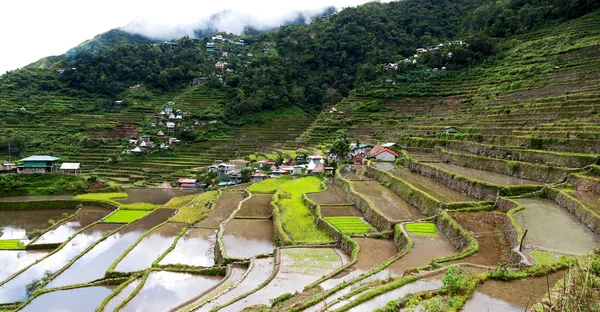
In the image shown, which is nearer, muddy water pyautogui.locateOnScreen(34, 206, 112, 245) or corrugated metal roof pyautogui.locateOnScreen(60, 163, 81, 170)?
muddy water pyautogui.locateOnScreen(34, 206, 112, 245)

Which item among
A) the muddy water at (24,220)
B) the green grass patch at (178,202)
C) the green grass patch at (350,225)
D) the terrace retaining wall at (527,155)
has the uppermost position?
the terrace retaining wall at (527,155)

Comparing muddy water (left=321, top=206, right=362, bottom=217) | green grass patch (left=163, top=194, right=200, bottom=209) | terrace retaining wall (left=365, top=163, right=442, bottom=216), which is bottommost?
A: green grass patch (left=163, top=194, right=200, bottom=209)

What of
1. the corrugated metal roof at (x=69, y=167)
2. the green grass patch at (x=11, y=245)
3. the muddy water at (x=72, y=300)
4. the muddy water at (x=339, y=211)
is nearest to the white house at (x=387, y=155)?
the muddy water at (x=339, y=211)

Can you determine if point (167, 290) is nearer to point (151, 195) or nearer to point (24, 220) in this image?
point (24, 220)

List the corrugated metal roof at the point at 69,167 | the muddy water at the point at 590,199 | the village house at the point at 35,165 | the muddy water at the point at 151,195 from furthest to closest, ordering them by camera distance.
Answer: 1. the corrugated metal roof at the point at 69,167
2. the village house at the point at 35,165
3. the muddy water at the point at 151,195
4. the muddy water at the point at 590,199

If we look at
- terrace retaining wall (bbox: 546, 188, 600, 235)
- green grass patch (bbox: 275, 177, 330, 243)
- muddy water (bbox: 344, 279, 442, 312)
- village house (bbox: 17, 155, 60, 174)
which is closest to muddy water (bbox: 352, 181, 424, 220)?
green grass patch (bbox: 275, 177, 330, 243)

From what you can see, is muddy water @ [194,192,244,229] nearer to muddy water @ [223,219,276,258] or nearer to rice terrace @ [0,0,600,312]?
rice terrace @ [0,0,600,312]

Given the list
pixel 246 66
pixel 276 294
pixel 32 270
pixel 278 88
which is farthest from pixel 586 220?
pixel 246 66

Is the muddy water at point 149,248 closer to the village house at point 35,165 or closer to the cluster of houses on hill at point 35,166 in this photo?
the cluster of houses on hill at point 35,166
